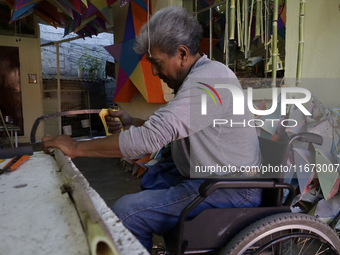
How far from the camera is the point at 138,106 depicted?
4.66m

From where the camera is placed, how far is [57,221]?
2.01 feet

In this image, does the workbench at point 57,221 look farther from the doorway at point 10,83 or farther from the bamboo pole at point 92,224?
the doorway at point 10,83

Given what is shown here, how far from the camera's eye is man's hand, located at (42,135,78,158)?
1.12 m

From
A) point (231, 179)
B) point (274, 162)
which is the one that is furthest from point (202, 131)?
point (274, 162)

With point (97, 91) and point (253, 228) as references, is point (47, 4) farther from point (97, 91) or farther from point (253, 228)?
point (97, 91)

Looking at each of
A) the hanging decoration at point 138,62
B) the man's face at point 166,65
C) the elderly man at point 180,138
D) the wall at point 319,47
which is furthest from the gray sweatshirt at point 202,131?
the hanging decoration at point 138,62

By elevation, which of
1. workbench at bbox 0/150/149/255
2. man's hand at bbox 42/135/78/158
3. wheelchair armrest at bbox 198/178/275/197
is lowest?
wheelchair armrest at bbox 198/178/275/197

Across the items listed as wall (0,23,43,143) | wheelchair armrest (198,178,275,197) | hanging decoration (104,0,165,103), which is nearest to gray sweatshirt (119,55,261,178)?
wheelchair armrest (198,178,275,197)

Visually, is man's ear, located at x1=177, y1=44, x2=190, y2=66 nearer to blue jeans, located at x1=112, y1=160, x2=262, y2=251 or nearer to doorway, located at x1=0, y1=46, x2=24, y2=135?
blue jeans, located at x1=112, y1=160, x2=262, y2=251

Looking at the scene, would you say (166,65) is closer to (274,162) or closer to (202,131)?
(202,131)

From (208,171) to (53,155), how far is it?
76cm

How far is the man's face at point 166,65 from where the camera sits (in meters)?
1.27

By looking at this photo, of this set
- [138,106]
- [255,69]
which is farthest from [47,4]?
[255,69]

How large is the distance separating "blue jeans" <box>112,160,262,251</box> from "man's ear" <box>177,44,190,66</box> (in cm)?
61
